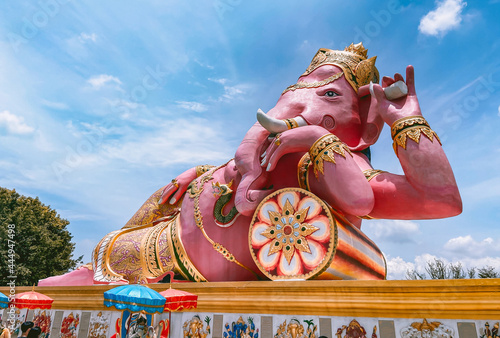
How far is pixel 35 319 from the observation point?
6426mm

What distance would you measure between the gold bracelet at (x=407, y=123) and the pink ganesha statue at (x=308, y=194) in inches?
0.6

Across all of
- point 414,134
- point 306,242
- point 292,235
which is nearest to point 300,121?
point 414,134

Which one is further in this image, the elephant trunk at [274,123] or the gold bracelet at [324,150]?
the elephant trunk at [274,123]

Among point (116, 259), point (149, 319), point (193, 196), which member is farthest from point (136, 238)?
point (149, 319)

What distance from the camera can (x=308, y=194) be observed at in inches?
193

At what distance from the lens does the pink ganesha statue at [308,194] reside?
460 cm

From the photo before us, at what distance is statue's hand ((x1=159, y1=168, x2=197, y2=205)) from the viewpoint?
7.25 metres

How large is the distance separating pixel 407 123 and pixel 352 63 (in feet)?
6.39

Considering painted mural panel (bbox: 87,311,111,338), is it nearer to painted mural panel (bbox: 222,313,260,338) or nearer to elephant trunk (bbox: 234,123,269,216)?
painted mural panel (bbox: 222,313,260,338)

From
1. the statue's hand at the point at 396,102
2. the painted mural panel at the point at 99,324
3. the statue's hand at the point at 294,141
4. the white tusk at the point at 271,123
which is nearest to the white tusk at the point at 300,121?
the white tusk at the point at 271,123

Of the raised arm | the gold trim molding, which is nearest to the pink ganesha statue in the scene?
the raised arm

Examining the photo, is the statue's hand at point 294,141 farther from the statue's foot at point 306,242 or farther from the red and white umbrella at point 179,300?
the red and white umbrella at point 179,300

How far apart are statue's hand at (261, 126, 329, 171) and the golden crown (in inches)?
58.7

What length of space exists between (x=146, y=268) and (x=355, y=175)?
3.60 m
